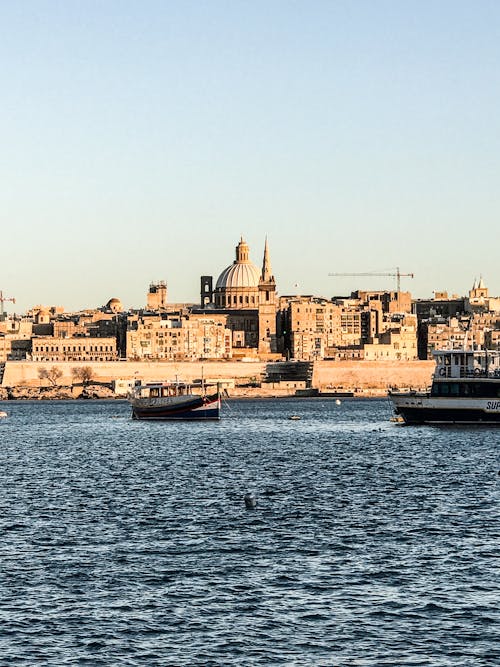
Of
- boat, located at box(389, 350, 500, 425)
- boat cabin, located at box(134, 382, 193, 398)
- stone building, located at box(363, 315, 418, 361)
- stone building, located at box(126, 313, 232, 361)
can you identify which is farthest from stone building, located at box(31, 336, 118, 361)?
boat, located at box(389, 350, 500, 425)

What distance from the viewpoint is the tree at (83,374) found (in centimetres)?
16775

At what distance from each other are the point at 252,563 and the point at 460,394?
45451mm

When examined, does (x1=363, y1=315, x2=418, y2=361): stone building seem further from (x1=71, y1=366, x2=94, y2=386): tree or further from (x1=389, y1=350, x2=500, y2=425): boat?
(x1=389, y1=350, x2=500, y2=425): boat

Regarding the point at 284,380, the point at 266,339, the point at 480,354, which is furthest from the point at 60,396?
the point at 480,354

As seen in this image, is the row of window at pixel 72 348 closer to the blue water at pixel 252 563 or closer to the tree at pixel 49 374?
the tree at pixel 49 374

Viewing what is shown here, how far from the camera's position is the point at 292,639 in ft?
71.3

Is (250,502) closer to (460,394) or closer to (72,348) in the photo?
(460,394)

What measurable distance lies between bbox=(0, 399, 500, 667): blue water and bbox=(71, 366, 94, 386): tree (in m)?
115

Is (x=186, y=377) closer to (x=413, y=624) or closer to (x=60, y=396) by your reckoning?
(x=60, y=396)

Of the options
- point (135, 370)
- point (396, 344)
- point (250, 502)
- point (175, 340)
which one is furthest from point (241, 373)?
point (250, 502)

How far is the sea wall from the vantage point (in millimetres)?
166750

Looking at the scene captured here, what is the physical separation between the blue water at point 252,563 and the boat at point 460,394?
18.7m

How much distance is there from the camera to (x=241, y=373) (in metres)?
170

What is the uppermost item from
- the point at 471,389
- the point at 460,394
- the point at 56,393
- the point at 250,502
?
the point at 471,389
